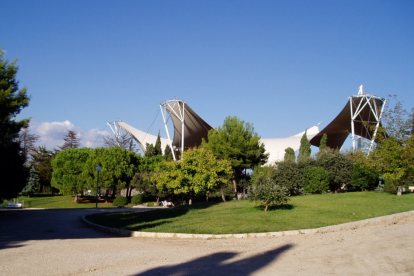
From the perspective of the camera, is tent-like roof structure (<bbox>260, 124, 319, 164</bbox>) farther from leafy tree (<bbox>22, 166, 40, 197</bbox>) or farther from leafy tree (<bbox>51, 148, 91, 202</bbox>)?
leafy tree (<bbox>22, 166, 40, 197</bbox>)

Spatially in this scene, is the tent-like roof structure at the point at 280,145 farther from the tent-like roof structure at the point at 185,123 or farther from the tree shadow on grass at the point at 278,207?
the tree shadow on grass at the point at 278,207

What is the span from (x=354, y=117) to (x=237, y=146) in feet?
56.4

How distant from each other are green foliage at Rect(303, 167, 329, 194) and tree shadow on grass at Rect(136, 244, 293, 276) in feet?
62.4

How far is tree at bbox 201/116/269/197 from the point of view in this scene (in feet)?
107

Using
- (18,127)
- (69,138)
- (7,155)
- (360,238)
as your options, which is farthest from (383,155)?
(69,138)

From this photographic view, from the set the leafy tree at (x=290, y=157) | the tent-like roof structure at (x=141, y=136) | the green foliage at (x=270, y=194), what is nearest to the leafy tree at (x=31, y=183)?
the tent-like roof structure at (x=141, y=136)

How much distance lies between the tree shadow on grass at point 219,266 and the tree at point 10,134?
1268cm

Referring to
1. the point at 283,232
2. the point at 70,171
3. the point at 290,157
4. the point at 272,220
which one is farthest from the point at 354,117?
the point at 283,232

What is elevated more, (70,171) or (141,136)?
(141,136)

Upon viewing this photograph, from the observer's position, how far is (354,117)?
41.2 m

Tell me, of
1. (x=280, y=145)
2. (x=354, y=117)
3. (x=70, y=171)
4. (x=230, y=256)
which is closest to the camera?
(x=230, y=256)

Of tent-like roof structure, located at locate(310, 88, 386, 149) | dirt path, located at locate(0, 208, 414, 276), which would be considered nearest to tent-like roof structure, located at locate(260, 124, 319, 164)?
tent-like roof structure, located at locate(310, 88, 386, 149)

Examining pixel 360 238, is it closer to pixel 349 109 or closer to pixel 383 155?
pixel 383 155

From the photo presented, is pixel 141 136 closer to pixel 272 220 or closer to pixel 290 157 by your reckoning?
pixel 290 157
